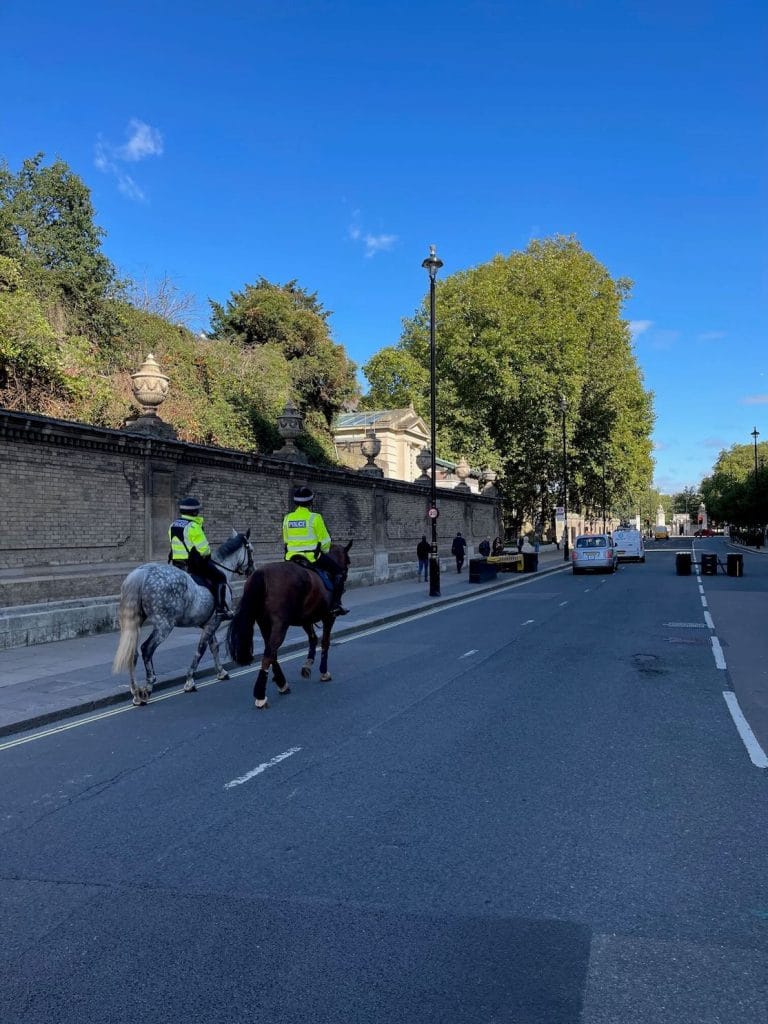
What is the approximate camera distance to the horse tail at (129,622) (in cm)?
866

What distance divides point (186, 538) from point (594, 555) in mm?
26754

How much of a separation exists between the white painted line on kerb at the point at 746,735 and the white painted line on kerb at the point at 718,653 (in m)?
2.07

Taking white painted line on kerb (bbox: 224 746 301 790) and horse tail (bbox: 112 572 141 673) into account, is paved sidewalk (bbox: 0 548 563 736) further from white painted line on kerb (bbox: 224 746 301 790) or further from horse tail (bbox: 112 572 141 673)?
white painted line on kerb (bbox: 224 746 301 790)

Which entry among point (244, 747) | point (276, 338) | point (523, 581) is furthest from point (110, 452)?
point (276, 338)

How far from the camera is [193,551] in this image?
9.71 m

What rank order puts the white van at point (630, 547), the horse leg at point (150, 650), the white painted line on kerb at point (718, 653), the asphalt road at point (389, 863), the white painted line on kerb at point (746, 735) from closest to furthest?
1. the asphalt road at point (389, 863)
2. the white painted line on kerb at point (746, 735)
3. the horse leg at point (150, 650)
4. the white painted line on kerb at point (718, 653)
5. the white van at point (630, 547)

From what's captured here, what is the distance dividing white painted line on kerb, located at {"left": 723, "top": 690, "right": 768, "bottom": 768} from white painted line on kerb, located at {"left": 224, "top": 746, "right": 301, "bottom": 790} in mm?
3836

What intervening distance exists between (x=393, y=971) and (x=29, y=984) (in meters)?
1.54

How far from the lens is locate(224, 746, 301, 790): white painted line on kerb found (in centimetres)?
591

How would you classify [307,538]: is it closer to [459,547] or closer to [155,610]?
[155,610]

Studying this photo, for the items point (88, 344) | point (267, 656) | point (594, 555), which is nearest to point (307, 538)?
point (267, 656)

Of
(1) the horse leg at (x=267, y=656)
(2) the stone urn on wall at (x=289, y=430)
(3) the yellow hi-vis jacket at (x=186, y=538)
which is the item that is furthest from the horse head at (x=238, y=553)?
(2) the stone urn on wall at (x=289, y=430)

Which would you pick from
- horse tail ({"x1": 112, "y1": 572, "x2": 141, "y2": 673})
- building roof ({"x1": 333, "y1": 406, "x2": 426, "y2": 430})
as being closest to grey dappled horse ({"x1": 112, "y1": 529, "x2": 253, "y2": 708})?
horse tail ({"x1": 112, "y1": 572, "x2": 141, "y2": 673})

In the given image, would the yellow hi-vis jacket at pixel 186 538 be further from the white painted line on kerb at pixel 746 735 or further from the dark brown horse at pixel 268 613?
the white painted line on kerb at pixel 746 735
